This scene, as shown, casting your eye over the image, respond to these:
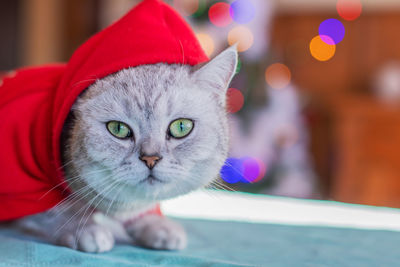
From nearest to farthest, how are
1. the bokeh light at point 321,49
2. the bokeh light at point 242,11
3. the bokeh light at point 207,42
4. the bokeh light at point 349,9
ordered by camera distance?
the bokeh light at point 207,42, the bokeh light at point 242,11, the bokeh light at point 349,9, the bokeh light at point 321,49

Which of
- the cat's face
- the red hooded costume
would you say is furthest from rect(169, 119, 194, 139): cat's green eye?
the red hooded costume

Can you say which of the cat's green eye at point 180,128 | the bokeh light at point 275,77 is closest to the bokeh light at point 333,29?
the bokeh light at point 275,77

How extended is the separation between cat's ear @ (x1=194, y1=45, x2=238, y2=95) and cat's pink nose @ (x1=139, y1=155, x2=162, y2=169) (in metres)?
0.19

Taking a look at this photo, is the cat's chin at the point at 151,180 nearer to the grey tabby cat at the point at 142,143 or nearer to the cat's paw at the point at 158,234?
the grey tabby cat at the point at 142,143

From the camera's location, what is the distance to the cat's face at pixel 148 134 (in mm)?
756

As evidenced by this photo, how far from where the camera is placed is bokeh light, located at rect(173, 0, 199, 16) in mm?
2599

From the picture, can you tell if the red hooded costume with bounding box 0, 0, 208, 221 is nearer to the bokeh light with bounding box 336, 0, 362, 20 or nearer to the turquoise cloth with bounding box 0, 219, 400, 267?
the turquoise cloth with bounding box 0, 219, 400, 267

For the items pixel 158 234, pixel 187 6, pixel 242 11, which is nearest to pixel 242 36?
pixel 242 11

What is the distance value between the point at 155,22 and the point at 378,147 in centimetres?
252

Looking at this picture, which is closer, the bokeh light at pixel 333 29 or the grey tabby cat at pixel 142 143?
the grey tabby cat at pixel 142 143

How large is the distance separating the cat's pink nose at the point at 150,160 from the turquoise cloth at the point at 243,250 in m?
0.18

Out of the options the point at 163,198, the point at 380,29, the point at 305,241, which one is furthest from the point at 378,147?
the point at 163,198

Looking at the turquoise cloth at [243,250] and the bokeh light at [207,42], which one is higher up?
the bokeh light at [207,42]

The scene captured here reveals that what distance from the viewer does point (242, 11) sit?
266 centimetres
